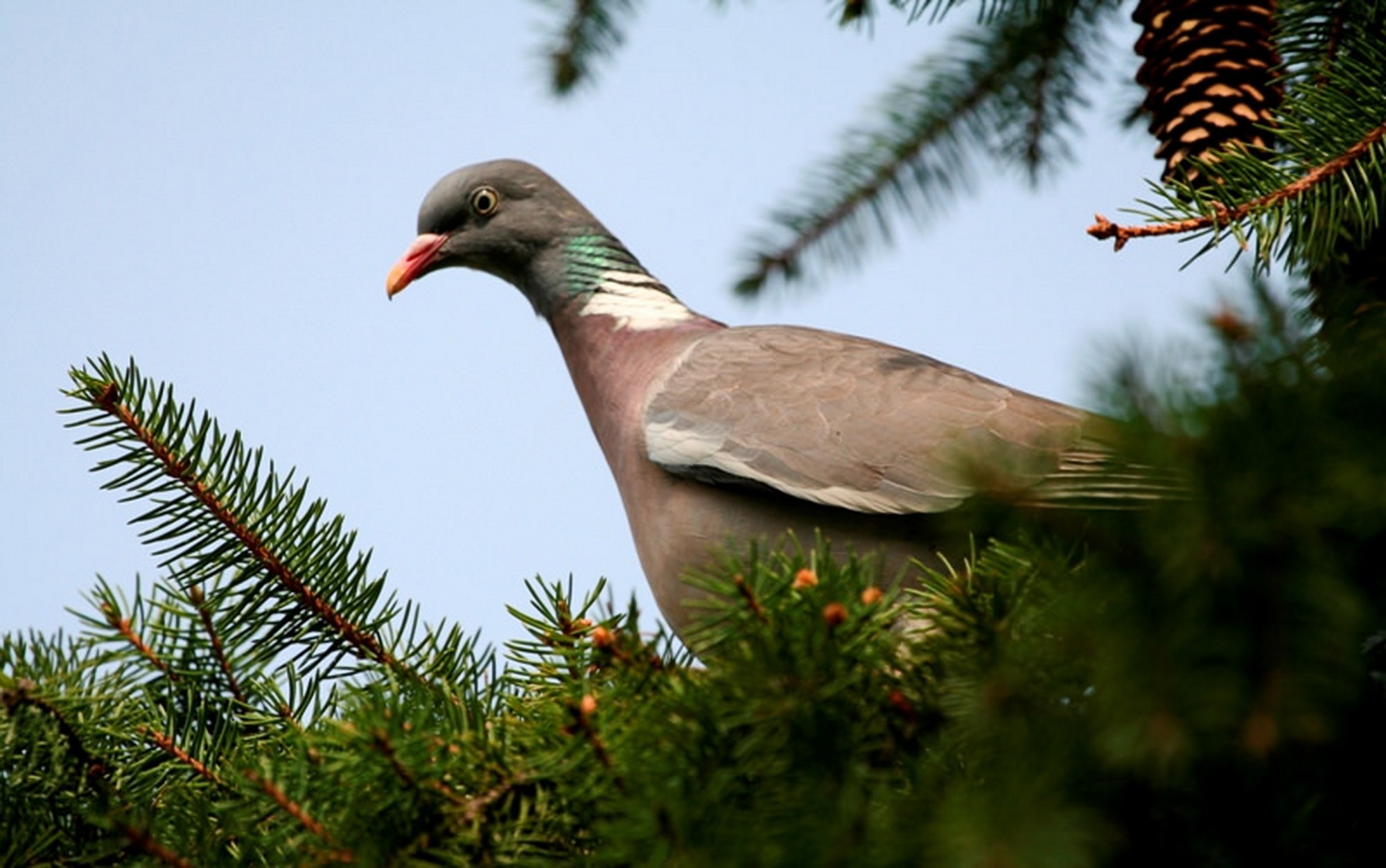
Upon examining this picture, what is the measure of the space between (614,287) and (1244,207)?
1.83 metres

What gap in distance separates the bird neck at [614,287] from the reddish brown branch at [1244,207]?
5.36 feet

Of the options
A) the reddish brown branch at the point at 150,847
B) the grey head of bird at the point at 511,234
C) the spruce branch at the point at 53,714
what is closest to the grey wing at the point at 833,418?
the grey head of bird at the point at 511,234

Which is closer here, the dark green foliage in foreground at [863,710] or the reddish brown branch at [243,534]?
the dark green foliage in foreground at [863,710]

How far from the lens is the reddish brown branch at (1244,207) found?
192 centimetres

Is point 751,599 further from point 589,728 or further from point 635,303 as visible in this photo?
point 635,303

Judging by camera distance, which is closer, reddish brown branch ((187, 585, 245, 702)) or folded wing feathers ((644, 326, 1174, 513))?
reddish brown branch ((187, 585, 245, 702))

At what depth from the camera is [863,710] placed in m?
1.51

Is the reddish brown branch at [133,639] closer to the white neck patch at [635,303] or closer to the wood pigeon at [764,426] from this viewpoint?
the wood pigeon at [764,426]

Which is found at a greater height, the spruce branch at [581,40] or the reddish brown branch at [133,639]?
the spruce branch at [581,40]

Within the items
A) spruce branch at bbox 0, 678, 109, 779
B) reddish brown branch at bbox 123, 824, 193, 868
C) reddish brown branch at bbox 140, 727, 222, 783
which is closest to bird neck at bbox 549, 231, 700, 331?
reddish brown branch at bbox 140, 727, 222, 783

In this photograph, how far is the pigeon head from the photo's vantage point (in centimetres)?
366

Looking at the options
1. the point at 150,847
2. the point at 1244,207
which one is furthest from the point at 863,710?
the point at 1244,207

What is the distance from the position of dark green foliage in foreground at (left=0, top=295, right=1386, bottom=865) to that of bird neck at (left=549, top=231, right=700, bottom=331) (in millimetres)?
1302

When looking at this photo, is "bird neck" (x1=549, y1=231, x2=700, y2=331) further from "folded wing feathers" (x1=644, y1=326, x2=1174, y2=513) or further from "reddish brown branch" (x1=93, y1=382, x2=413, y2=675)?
"reddish brown branch" (x1=93, y1=382, x2=413, y2=675)
